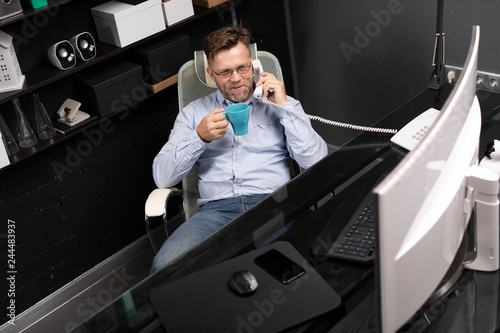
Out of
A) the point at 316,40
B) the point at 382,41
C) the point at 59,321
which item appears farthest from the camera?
the point at 316,40

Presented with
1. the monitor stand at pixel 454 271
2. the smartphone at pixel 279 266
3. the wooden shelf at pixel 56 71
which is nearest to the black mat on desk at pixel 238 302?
the smartphone at pixel 279 266

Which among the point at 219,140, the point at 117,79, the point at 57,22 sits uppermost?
the point at 57,22

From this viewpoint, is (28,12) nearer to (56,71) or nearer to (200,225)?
(56,71)

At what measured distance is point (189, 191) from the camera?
8.98 feet

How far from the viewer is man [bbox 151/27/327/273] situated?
2.51 meters

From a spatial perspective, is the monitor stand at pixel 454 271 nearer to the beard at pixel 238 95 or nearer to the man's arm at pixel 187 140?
the man's arm at pixel 187 140

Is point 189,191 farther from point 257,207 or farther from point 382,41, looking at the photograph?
point 382,41

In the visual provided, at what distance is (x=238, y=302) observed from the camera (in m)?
1.62

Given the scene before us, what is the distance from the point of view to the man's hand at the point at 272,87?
2.50 meters

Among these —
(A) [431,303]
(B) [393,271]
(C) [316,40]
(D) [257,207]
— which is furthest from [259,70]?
(B) [393,271]

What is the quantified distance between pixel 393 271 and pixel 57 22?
7.09 feet

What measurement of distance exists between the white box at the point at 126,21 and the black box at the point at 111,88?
0.13 metres

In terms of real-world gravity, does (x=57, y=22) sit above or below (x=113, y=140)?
above

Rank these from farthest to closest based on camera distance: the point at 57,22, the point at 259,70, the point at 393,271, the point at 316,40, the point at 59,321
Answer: the point at 316,40 → the point at 59,321 → the point at 57,22 → the point at 259,70 → the point at 393,271
